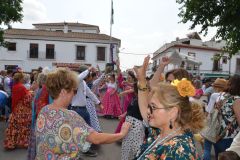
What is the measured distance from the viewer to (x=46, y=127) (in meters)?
3.03

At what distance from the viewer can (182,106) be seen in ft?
8.25

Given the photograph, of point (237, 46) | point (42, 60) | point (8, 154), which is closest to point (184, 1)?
point (237, 46)

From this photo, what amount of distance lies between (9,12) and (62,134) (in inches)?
966

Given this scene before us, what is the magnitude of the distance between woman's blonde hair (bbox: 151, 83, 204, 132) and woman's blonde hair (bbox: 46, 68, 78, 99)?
99 cm

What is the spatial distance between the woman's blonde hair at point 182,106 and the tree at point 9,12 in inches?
979

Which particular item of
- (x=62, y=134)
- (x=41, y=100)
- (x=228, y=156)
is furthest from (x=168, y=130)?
(x=41, y=100)

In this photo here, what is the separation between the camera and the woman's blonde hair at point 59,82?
3.23 metres

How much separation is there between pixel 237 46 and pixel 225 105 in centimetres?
1256

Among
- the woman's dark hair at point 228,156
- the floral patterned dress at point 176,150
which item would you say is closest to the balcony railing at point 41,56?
the woman's dark hair at point 228,156

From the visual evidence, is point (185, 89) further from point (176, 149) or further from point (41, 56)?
point (41, 56)

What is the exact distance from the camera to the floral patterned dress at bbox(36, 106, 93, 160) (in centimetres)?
292

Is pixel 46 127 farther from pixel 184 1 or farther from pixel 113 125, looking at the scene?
pixel 184 1

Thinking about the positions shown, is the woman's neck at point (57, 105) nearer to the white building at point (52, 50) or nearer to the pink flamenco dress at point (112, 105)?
the pink flamenco dress at point (112, 105)

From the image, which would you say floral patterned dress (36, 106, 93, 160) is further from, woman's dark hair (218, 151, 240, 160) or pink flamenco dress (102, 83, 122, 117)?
pink flamenco dress (102, 83, 122, 117)
